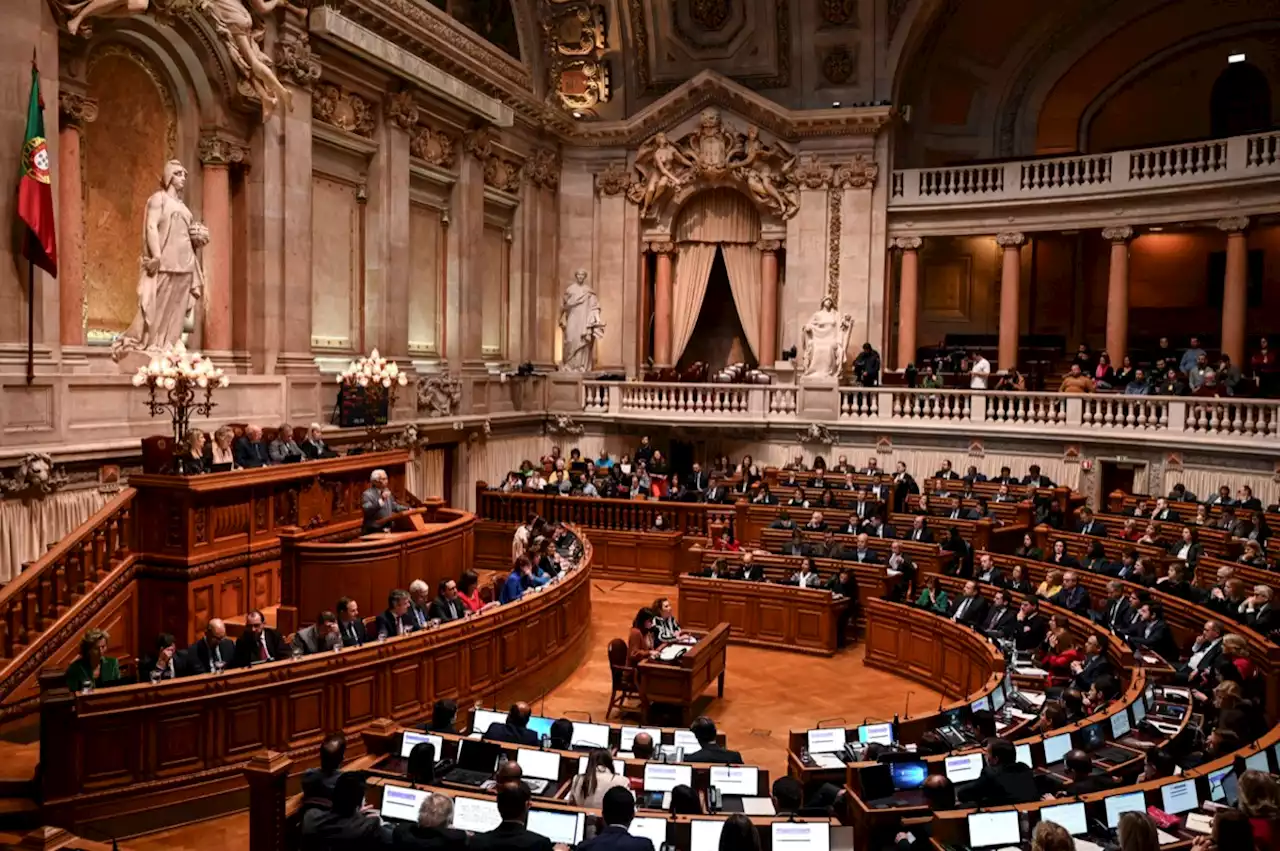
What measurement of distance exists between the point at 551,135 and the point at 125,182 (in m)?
12.3

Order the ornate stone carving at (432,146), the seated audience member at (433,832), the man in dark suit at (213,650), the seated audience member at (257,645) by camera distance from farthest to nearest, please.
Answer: the ornate stone carving at (432,146), the seated audience member at (257,645), the man in dark suit at (213,650), the seated audience member at (433,832)

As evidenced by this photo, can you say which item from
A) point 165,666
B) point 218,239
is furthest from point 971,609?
point 218,239

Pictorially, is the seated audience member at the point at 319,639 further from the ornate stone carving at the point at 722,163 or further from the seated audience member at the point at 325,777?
the ornate stone carving at the point at 722,163

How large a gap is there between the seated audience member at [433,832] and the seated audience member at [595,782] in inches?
46.1

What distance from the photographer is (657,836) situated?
243 inches

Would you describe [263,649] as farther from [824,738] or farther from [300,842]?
[824,738]

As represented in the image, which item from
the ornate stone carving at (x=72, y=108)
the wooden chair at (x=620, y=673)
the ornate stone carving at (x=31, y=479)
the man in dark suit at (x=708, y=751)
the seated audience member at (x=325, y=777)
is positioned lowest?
the wooden chair at (x=620, y=673)

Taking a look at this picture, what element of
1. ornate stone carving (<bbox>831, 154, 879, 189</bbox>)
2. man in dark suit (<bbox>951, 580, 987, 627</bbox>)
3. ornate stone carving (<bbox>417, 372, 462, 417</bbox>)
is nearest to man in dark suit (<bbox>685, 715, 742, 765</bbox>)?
man in dark suit (<bbox>951, 580, 987, 627</bbox>)

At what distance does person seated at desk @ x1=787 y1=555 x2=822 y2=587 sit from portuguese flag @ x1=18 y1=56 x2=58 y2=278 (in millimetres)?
9797

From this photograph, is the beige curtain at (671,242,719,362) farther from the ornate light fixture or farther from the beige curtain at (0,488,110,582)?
the beige curtain at (0,488,110,582)

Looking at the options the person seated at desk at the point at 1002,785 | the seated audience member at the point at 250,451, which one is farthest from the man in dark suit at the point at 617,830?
the seated audience member at the point at 250,451

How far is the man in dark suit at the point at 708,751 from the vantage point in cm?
773

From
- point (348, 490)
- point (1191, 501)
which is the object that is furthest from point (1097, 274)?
point (348, 490)

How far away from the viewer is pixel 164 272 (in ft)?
44.5
